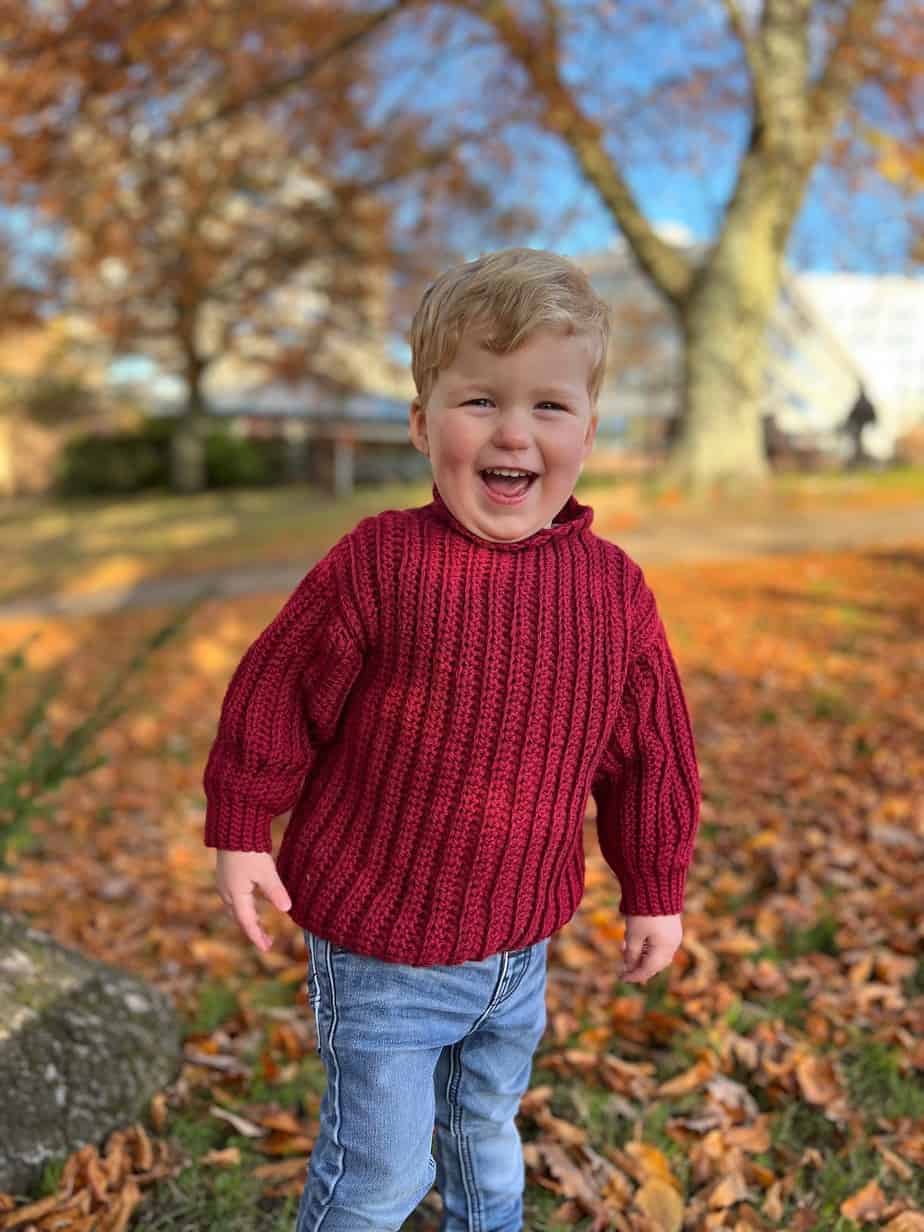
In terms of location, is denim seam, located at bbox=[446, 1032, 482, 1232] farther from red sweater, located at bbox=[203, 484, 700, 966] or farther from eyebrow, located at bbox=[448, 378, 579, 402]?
eyebrow, located at bbox=[448, 378, 579, 402]

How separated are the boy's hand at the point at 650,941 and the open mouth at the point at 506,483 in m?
0.75

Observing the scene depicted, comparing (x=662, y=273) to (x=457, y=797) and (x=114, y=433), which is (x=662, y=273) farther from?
(x=114, y=433)

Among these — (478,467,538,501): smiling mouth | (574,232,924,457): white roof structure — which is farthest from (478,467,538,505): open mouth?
(574,232,924,457): white roof structure

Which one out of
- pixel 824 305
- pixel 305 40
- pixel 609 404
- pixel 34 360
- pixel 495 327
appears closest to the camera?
pixel 495 327

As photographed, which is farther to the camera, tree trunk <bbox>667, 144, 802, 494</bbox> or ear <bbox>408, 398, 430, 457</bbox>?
tree trunk <bbox>667, 144, 802, 494</bbox>

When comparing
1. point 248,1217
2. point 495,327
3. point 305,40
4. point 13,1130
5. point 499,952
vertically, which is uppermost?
point 305,40

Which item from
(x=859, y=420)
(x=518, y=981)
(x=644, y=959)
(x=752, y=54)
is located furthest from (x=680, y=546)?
(x=859, y=420)

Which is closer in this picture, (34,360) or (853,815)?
(853,815)

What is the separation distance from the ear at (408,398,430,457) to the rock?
154 cm

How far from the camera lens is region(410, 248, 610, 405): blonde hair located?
1.65 m

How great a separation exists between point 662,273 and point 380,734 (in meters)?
11.6

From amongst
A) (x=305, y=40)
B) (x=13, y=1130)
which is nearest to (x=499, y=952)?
(x=13, y=1130)

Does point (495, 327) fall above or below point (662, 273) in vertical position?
below

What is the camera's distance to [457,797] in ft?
5.80
